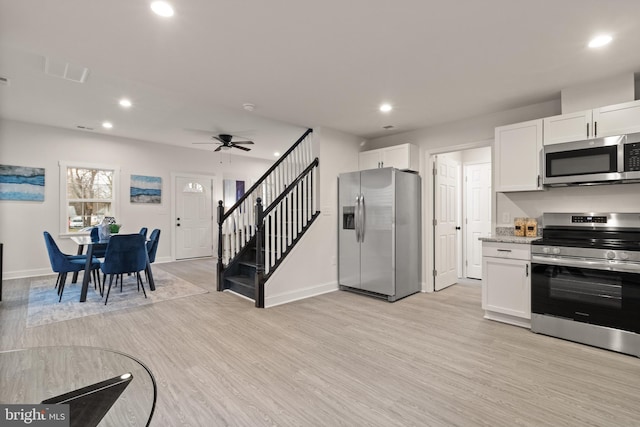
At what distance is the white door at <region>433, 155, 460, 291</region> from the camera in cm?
477

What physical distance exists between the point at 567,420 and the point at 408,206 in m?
3.02

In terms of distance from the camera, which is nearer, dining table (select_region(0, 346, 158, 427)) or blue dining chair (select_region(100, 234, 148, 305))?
dining table (select_region(0, 346, 158, 427))

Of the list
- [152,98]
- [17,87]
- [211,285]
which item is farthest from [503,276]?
[17,87]

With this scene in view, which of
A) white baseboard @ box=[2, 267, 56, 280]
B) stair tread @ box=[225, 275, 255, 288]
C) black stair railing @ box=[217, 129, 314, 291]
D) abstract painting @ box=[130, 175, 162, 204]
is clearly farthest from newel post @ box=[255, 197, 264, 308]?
white baseboard @ box=[2, 267, 56, 280]

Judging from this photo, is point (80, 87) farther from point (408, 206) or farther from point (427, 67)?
point (408, 206)

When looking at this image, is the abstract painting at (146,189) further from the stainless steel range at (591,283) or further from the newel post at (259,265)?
the stainless steel range at (591,283)

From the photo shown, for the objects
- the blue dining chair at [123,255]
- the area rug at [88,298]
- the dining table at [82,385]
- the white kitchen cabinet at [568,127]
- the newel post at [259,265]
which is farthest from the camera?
the blue dining chair at [123,255]

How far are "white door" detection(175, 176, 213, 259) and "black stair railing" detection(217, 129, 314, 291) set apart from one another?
2966mm

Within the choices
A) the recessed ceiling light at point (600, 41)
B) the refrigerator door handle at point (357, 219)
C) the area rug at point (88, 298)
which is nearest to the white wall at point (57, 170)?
the area rug at point (88, 298)

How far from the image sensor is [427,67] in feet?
9.37

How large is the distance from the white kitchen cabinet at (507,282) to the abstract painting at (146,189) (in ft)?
22.0

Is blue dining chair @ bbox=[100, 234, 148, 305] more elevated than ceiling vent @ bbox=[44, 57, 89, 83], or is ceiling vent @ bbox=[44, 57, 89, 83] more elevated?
ceiling vent @ bbox=[44, 57, 89, 83]

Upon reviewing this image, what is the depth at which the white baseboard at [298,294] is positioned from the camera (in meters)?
4.02

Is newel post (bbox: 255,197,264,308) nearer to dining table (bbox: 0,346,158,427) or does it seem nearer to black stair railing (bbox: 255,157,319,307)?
black stair railing (bbox: 255,157,319,307)
